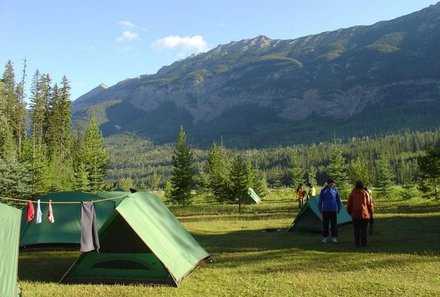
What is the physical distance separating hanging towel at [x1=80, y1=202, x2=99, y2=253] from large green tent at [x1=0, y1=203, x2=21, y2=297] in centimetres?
159

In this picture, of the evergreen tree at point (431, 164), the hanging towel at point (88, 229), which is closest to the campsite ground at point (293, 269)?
the hanging towel at point (88, 229)

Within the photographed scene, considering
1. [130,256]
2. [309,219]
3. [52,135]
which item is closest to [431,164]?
[309,219]

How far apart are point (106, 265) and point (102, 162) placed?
169 ft

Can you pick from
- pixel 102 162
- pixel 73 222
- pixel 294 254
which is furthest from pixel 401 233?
pixel 102 162

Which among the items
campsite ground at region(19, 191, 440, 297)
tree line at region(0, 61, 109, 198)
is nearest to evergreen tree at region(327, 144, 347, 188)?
tree line at region(0, 61, 109, 198)

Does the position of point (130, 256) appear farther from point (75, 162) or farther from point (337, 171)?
point (75, 162)

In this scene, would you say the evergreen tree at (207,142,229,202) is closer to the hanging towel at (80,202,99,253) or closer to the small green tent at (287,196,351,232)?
the small green tent at (287,196,351,232)

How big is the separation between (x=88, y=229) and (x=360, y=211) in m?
8.74

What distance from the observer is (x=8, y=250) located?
8.60 metres

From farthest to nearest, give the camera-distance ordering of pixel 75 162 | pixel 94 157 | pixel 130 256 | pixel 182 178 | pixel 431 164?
pixel 75 162, pixel 94 157, pixel 182 178, pixel 431 164, pixel 130 256

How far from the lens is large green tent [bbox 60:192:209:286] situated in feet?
34.3

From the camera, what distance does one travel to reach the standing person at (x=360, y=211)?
47.5 ft

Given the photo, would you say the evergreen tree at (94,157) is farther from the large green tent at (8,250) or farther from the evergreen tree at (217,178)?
the large green tent at (8,250)

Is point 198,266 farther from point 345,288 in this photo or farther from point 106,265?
point 345,288
